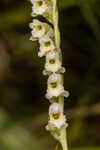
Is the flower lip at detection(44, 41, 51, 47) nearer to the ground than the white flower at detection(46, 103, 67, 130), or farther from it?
farther from it

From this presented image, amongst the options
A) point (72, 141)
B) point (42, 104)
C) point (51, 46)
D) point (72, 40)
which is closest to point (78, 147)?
point (72, 141)

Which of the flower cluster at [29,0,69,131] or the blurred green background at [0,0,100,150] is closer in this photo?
the flower cluster at [29,0,69,131]

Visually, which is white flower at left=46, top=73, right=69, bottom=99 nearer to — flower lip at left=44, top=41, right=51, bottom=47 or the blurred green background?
flower lip at left=44, top=41, right=51, bottom=47

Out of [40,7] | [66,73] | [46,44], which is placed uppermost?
[66,73]

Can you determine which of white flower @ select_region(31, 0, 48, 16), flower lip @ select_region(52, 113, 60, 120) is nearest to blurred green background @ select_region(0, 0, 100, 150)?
flower lip @ select_region(52, 113, 60, 120)

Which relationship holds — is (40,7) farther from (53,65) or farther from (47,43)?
(53,65)

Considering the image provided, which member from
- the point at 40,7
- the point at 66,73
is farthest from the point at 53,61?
the point at 66,73

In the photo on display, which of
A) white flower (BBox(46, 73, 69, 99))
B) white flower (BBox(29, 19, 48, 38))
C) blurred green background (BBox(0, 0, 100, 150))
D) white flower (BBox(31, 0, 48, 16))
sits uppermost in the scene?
blurred green background (BBox(0, 0, 100, 150))

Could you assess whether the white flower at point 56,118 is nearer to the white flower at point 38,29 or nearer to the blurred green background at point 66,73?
the white flower at point 38,29
